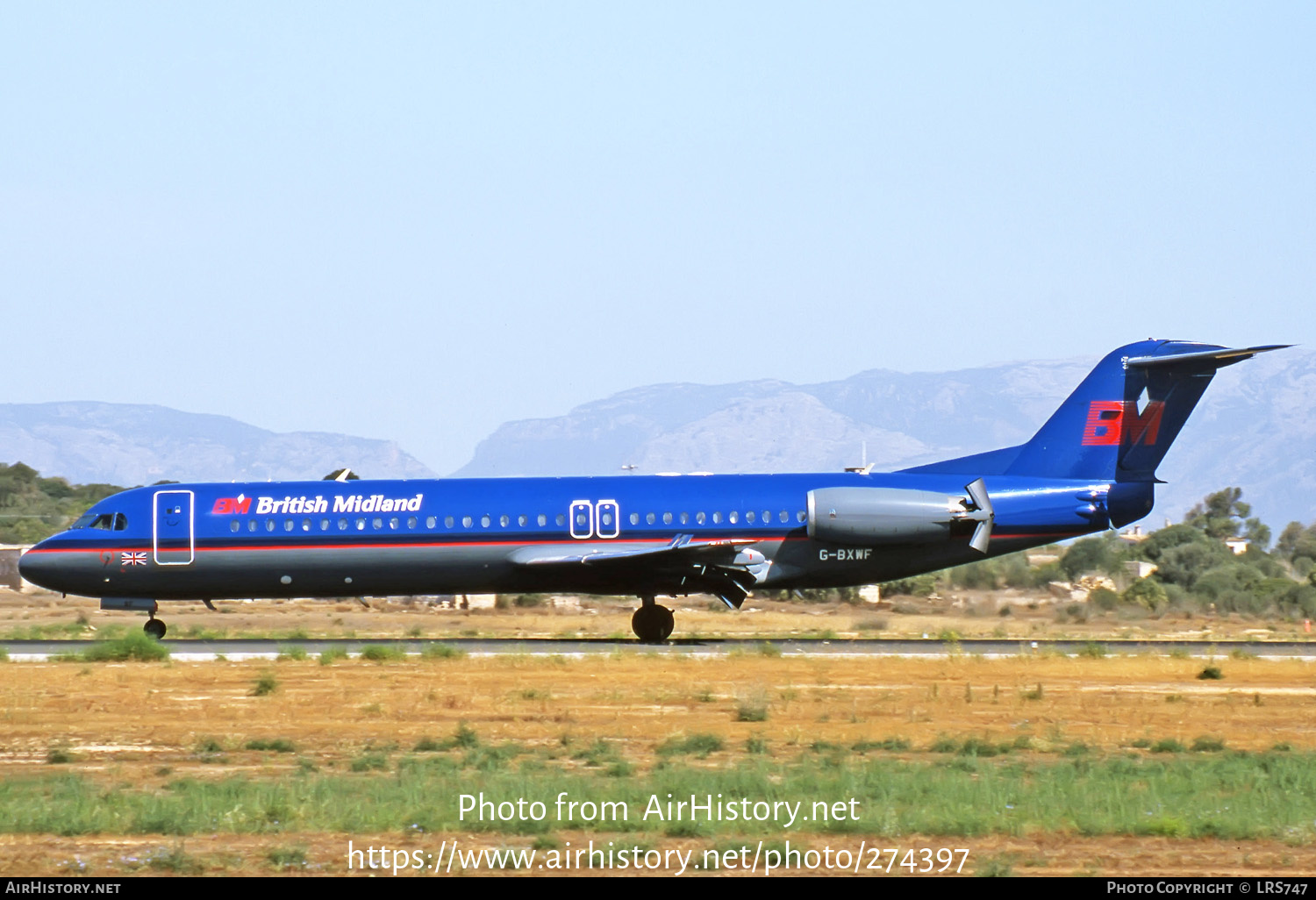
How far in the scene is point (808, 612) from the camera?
5103 cm

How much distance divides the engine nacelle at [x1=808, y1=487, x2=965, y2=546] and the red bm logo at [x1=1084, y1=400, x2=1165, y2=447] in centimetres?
394

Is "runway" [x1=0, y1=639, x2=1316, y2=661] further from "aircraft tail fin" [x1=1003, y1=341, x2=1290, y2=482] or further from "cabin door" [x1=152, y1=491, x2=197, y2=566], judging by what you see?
"aircraft tail fin" [x1=1003, y1=341, x2=1290, y2=482]

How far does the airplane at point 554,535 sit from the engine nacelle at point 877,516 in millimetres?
34

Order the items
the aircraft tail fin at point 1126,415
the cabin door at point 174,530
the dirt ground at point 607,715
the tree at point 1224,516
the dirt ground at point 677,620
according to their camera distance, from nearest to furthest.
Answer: the dirt ground at point 607,715 < the cabin door at point 174,530 < the aircraft tail fin at point 1126,415 < the dirt ground at point 677,620 < the tree at point 1224,516

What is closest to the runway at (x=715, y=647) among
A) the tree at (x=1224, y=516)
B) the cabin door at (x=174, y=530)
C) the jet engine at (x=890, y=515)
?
the cabin door at (x=174, y=530)

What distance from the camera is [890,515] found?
104 feet

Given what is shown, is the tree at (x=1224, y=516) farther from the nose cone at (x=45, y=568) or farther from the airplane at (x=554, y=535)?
the nose cone at (x=45, y=568)

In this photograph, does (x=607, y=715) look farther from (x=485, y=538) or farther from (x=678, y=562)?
(x=485, y=538)

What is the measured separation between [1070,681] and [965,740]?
783 cm

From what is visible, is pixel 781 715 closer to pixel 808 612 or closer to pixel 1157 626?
pixel 1157 626

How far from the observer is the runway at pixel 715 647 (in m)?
29.4

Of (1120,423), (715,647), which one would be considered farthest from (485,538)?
(1120,423)

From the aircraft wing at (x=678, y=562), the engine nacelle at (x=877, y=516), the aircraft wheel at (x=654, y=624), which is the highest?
the engine nacelle at (x=877, y=516)

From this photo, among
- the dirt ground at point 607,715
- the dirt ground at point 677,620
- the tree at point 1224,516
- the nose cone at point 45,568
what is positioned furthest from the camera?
the tree at point 1224,516
